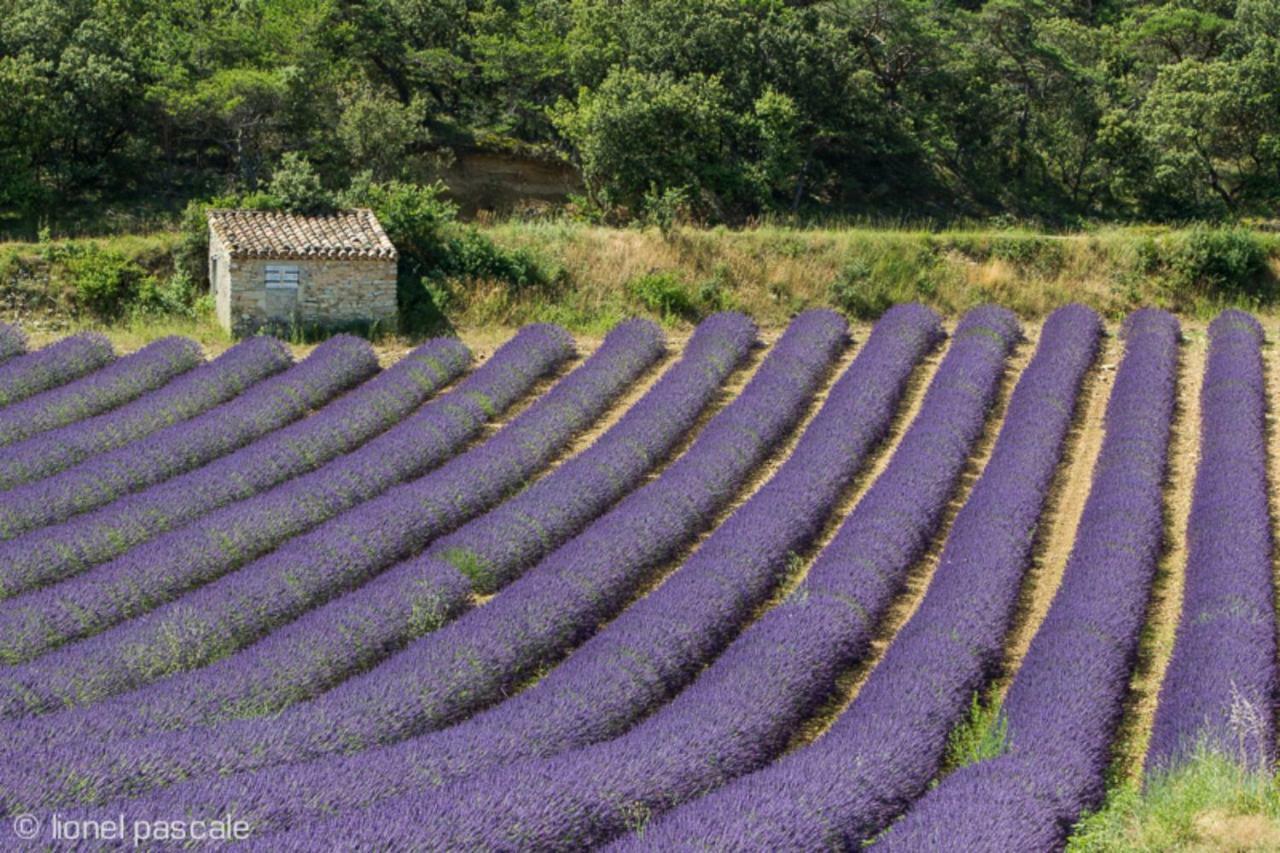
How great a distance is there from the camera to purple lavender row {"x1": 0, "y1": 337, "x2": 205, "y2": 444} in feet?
53.8

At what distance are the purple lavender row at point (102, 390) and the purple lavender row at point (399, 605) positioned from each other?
5.83 meters

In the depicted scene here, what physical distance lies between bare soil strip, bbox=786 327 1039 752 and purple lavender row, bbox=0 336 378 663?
18.9 ft

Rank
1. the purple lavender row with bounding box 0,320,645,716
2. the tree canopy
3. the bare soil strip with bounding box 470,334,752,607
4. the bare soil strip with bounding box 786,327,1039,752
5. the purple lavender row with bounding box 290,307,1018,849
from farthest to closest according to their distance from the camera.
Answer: the tree canopy, the bare soil strip with bounding box 470,334,752,607, the bare soil strip with bounding box 786,327,1039,752, the purple lavender row with bounding box 0,320,645,716, the purple lavender row with bounding box 290,307,1018,849

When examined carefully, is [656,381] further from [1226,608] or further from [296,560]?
[1226,608]

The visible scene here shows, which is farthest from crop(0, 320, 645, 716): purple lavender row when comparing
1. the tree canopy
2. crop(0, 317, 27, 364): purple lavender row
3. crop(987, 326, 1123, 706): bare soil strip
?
the tree canopy

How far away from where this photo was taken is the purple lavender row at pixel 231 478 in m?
12.3

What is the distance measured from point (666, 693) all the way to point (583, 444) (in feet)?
24.0

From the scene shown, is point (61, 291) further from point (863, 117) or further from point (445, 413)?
point (863, 117)

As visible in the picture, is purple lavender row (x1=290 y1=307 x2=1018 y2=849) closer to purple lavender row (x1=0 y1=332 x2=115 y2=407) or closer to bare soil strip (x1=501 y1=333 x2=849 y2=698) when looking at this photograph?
bare soil strip (x1=501 y1=333 x2=849 y2=698)

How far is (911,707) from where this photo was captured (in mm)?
10148

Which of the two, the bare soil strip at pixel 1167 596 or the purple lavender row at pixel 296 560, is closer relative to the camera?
the purple lavender row at pixel 296 560

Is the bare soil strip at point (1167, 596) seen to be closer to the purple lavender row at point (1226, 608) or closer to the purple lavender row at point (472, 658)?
the purple lavender row at point (1226, 608)

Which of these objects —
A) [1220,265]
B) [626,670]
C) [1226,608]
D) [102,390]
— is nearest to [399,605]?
[626,670]

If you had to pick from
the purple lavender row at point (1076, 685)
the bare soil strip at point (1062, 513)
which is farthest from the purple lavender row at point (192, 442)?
the bare soil strip at point (1062, 513)
